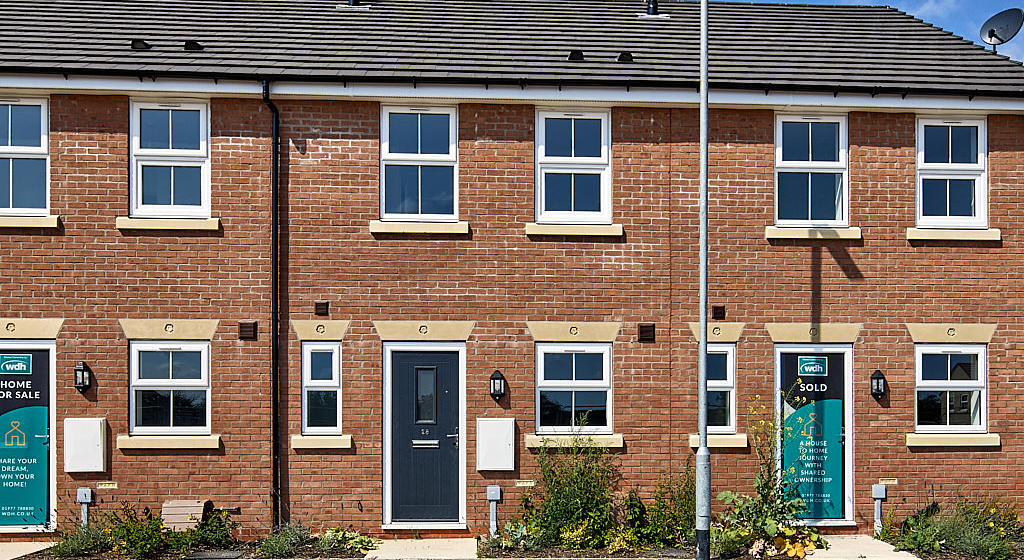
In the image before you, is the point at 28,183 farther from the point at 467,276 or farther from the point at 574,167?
the point at 574,167

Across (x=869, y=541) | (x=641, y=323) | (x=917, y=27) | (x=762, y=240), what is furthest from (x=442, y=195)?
(x=917, y=27)

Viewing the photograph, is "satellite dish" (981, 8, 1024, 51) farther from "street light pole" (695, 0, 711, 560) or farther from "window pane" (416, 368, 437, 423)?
"window pane" (416, 368, 437, 423)

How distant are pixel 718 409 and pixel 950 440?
302 cm

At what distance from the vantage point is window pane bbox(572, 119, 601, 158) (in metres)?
9.52

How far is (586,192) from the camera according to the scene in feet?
31.2

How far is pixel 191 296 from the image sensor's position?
9.02 metres

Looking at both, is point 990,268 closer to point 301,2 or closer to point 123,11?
point 301,2

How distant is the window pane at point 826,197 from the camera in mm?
9641

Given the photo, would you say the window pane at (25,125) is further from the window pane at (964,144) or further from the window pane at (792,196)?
the window pane at (964,144)

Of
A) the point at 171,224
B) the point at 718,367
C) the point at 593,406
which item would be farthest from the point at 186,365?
the point at 718,367

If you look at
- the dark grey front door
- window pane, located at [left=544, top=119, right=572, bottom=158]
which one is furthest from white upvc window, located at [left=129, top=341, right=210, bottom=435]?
window pane, located at [left=544, top=119, right=572, bottom=158]

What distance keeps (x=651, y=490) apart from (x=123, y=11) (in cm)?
1039

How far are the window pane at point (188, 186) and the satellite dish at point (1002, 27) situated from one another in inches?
461

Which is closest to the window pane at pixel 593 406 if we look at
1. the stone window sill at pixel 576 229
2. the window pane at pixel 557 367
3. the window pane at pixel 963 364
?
the window pane at pixel 557 367
